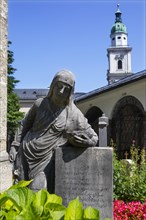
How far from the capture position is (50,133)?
301 cm

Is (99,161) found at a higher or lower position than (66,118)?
lower

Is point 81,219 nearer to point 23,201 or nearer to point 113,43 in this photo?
point 23,201

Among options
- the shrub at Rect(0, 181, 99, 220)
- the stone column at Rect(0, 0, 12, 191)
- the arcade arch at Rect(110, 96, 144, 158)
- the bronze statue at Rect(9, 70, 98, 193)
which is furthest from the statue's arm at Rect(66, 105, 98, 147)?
the arcade arch at Rect(110, 96, 144, 158)

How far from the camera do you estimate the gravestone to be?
2920mm

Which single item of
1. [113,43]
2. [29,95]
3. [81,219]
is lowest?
[81,219]

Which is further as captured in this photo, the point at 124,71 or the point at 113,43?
the point at 113,43

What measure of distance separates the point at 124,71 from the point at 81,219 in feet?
226

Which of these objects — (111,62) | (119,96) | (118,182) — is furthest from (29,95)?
(118,182)

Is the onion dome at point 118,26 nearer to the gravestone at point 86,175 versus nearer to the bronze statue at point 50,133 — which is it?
the bronze statue at point 50,133

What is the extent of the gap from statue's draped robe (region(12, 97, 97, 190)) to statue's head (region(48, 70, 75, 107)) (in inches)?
3.5

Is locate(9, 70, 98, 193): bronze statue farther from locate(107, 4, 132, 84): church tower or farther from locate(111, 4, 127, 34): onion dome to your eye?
locate(111, 4, 127, 34): onion dome

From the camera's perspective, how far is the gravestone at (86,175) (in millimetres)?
2920

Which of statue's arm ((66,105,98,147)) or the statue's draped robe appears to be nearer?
statue's arm ((66,105,98,147))

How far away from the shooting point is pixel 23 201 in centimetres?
141
